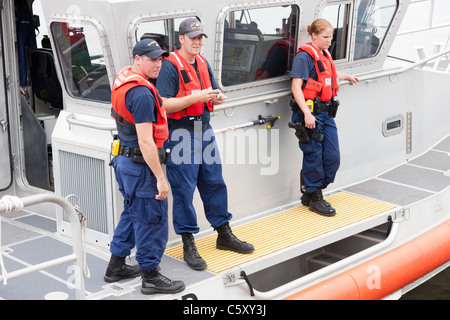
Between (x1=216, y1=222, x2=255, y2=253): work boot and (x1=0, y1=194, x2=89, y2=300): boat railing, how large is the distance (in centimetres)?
124

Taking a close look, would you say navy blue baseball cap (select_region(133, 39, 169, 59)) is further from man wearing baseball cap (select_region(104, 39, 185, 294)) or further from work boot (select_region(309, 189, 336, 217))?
work boot (select_region(309, 189, 336, 217))

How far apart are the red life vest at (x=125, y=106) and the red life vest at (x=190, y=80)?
1.45 ft

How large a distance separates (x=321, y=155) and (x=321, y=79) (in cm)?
61

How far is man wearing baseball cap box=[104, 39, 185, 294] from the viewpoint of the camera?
3709 mm

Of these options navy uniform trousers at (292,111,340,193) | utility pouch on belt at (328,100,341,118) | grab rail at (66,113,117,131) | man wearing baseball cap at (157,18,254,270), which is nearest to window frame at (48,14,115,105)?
grab rail at (66,113,117,131)

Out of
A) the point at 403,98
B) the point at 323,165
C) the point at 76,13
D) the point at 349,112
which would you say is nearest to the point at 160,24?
the point at 76,13

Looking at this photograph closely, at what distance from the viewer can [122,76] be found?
12.4 ft

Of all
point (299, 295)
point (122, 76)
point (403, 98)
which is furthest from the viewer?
point (403, 98)

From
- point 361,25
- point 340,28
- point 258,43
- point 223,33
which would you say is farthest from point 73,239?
point 361,25

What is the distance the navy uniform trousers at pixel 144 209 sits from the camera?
385 cm

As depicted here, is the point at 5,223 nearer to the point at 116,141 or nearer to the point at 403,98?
the point at 116,141

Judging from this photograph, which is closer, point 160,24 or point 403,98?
point 160,24

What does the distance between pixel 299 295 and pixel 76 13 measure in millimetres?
2471

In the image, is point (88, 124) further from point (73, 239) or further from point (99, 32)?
point (73, 239)
